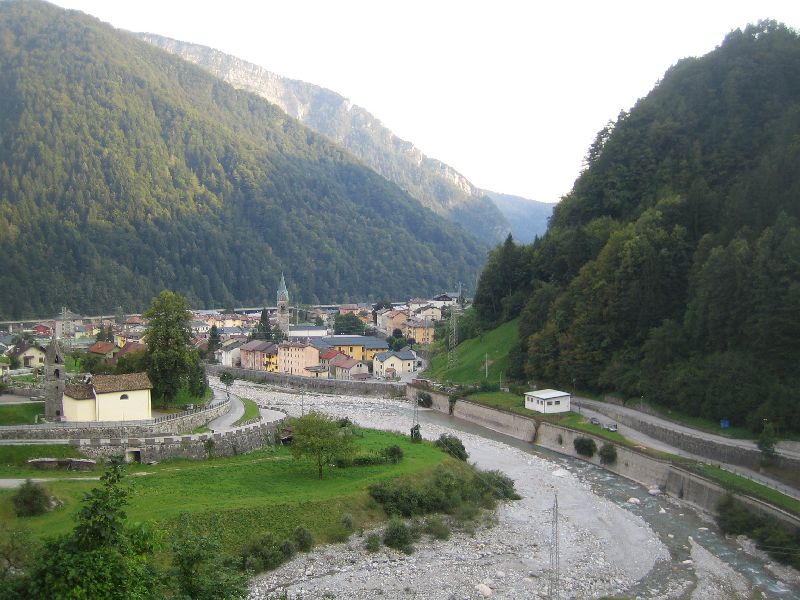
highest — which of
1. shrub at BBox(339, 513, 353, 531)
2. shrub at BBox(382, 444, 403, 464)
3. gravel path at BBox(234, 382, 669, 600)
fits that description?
shrub at BBox(382, 444, 403, 464)

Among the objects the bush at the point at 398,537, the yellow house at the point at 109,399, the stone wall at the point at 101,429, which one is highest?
the yellow house at the point at 109,399

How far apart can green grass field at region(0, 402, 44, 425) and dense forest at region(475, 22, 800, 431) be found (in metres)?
39.9

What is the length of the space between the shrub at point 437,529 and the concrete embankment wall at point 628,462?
564 inches

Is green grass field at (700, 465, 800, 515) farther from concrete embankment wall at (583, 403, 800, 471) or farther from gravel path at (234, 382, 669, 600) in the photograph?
gravel path at (234, 382, 669, 600)

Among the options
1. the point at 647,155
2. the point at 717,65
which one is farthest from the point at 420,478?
the point at 717,65

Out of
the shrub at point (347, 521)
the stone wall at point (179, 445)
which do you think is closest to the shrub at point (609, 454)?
the shrub at point (347, 521)

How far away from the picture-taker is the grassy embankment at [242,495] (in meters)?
29.7

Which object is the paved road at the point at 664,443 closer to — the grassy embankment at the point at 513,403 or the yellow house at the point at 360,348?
the grassy embankment at the point at 513,403

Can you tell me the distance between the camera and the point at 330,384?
294ft

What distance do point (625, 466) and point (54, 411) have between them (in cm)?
3360

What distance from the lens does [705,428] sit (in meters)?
47.4

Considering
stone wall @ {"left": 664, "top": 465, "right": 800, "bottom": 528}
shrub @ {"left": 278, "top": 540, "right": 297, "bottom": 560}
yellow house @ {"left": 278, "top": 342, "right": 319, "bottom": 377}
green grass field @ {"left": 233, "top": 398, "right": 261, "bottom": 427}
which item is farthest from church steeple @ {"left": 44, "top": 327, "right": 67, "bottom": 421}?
yellow house @ {"left": 278, "top": 342, "right": 319, "bottom": 377}

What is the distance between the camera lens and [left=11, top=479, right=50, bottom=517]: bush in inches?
1132

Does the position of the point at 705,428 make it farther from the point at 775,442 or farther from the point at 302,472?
the point at 302,472
